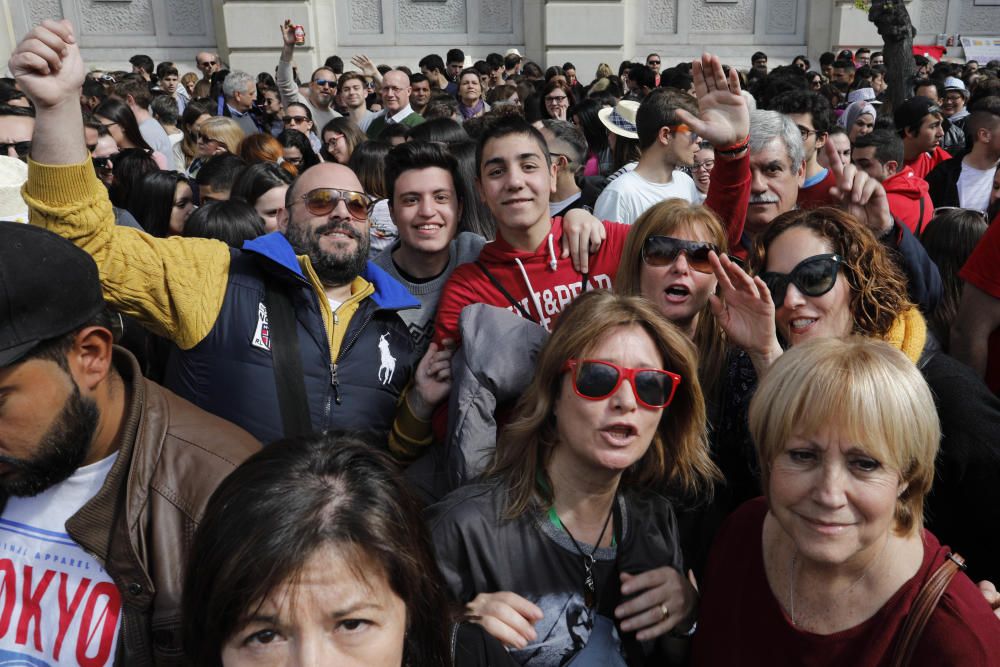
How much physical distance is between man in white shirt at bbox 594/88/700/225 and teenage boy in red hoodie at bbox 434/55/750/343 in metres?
0.99

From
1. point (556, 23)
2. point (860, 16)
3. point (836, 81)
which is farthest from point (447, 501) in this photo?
point (860, 16)

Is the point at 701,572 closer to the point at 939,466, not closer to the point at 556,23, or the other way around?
the point at 939,466

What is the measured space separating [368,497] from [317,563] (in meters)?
0.14

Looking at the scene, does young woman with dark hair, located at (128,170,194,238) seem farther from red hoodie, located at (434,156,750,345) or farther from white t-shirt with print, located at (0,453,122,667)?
white t-shirt with print, located at (0,453,122,667)

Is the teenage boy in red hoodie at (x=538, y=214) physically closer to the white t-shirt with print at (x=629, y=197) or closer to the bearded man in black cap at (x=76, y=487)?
the white t-shirt with print at (x=629, y=197)

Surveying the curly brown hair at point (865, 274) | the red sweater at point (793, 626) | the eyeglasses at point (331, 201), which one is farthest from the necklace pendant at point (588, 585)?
the eyeglasses at point (331, 201)

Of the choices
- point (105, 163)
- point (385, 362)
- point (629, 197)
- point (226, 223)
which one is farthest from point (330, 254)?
point (105, 163)

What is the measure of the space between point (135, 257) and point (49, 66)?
2.12ft

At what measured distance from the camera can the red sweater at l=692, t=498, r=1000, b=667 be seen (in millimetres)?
1584

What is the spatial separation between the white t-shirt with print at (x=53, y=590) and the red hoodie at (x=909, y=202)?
4059mm

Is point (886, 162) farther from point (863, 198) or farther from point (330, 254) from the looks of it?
point (330, 254)

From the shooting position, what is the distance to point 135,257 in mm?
2453

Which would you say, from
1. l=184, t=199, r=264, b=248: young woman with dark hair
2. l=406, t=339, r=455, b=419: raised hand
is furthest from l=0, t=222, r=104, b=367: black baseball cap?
l=184, t=199, r=264, b=248: young woman with dark hair

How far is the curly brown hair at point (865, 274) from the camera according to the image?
2504mm
